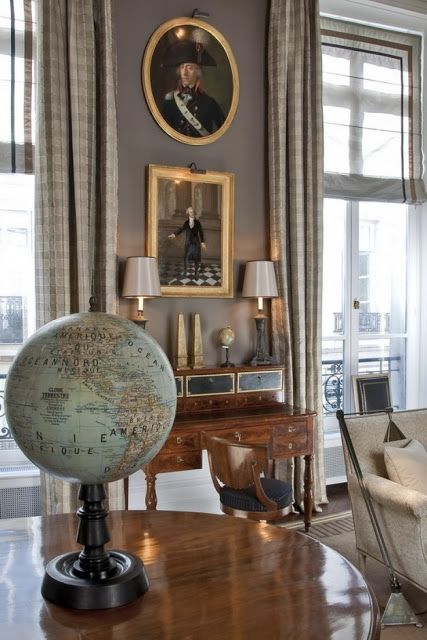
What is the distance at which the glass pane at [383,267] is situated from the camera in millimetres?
5551

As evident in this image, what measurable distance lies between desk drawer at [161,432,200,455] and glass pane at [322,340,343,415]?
1968 millimetres

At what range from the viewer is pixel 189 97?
449 cm

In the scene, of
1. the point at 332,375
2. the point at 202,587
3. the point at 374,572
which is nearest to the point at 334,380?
the point at 332,375

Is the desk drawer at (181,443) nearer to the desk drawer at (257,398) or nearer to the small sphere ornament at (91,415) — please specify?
the desk drawer at (257,398)

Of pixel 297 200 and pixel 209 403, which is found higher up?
pixel 297 200

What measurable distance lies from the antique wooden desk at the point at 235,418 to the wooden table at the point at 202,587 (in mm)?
1940

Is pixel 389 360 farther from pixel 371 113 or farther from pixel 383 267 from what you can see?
pixel 371 113

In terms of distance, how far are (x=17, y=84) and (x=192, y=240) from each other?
5.10 ft

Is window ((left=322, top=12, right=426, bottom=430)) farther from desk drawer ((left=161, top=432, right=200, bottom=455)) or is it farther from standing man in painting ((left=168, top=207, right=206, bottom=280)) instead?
desk drawer ((left=161, top=432, right=200, bottom=455))

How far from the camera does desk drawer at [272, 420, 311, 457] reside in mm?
4059

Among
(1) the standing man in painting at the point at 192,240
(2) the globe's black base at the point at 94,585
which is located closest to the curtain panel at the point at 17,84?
(1) the standing man in painting at the point at 192,240

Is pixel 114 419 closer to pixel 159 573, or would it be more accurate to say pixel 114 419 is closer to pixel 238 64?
pixel 159 573

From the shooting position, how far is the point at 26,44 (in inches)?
159

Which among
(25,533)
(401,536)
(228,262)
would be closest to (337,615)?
(25,533)
